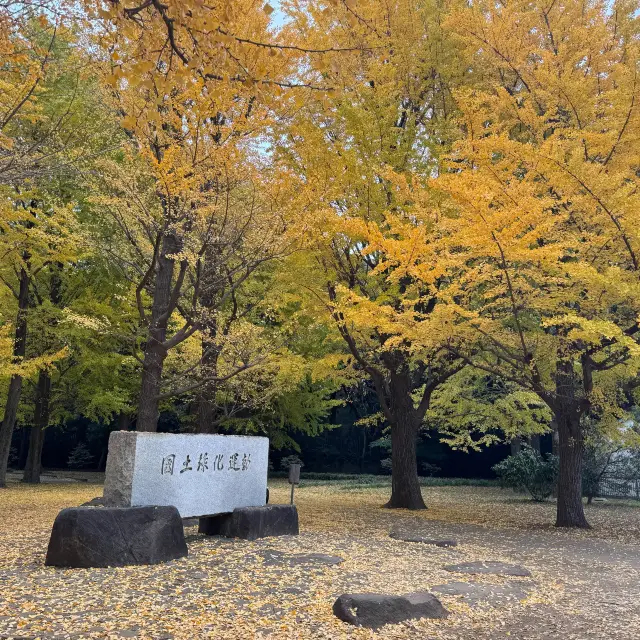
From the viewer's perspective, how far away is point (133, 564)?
5703 millimetres

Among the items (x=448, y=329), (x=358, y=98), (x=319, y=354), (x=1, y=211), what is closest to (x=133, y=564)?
(x=448, y=329)

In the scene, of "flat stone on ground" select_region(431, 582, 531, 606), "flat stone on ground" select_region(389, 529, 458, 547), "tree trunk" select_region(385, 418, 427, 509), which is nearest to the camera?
"flat stone on ground" select_region(431, 582, 531, 606)

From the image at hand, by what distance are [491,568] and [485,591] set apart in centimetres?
114

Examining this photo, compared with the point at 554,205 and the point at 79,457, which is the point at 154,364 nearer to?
the point at 554,205

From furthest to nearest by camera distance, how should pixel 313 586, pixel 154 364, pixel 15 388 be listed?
pixel 15 388 → pixel 154 364 → pixel 313 586

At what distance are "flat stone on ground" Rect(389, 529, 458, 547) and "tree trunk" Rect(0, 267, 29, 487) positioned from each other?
1010 centimetres

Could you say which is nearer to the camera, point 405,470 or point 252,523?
point 252,523

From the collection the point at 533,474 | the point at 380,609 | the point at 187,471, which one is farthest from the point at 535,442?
the point at 380,609

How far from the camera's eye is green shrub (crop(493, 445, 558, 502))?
1622 cm

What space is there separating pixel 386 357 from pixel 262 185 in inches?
180

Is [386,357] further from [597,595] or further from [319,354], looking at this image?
[597,595]

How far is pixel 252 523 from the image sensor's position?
7.59 meters

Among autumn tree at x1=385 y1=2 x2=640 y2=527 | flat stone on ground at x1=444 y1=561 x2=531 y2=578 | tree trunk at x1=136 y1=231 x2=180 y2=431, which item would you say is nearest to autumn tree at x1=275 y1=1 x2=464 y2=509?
autumn tree at x1=385 y1=2 x2=640 y2=527

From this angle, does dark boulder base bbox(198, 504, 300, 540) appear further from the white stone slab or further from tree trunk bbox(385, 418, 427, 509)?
tree trunk bbox(385, 418, 427, 509)
